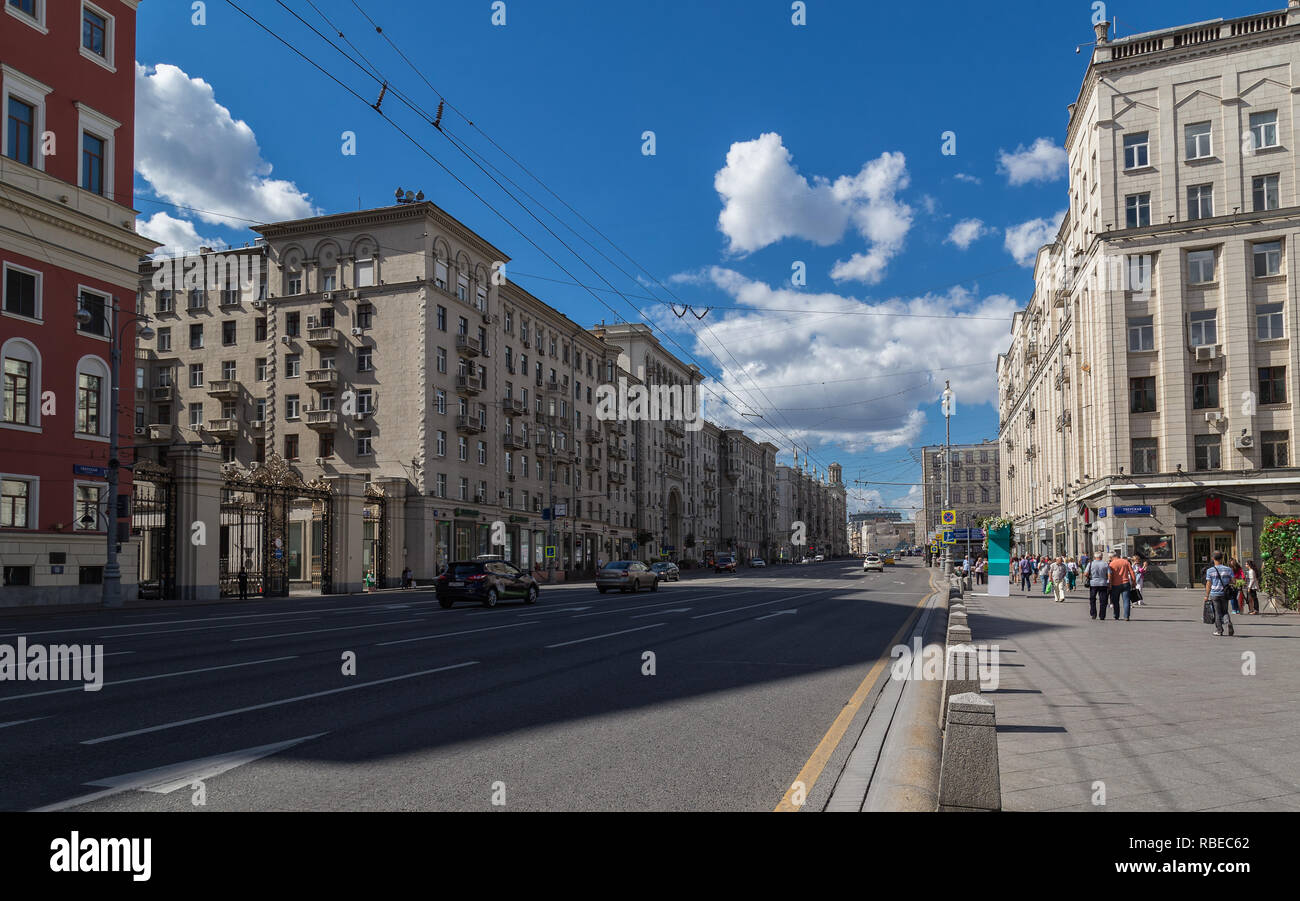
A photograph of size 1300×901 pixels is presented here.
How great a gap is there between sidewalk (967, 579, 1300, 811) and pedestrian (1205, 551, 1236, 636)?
395 millimetres

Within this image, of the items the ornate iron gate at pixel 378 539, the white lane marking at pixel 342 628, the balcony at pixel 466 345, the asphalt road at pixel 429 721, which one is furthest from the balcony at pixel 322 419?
the asphalt road at pixel 429 721

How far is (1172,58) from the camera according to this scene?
42719 millimetres

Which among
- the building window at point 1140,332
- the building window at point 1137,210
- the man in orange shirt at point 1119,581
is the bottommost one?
the man in orange shirt at point 1119,581

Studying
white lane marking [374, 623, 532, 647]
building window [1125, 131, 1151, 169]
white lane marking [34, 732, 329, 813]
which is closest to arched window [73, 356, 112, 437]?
white lane marking [374, 623, 532, 647]

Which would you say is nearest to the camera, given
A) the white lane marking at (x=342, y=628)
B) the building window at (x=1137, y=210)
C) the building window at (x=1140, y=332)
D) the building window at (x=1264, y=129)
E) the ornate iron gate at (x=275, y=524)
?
the white lane marking at (x=342, y=628)

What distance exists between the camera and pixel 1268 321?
4075 centimetres

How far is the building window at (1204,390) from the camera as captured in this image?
135ft

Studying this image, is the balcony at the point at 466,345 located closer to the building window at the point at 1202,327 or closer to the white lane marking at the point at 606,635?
the white lane marking at the point at 606,635

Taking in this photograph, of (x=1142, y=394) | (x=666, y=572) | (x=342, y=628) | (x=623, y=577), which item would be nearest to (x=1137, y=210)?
(x=1142, y=394)

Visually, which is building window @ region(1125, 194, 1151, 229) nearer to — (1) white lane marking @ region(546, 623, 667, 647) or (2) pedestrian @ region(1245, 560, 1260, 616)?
(2) pedestrian @ region(1245, 560, 1260, 616)

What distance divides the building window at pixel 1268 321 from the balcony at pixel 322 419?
47.0m

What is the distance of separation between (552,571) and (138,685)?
47.5 meters
